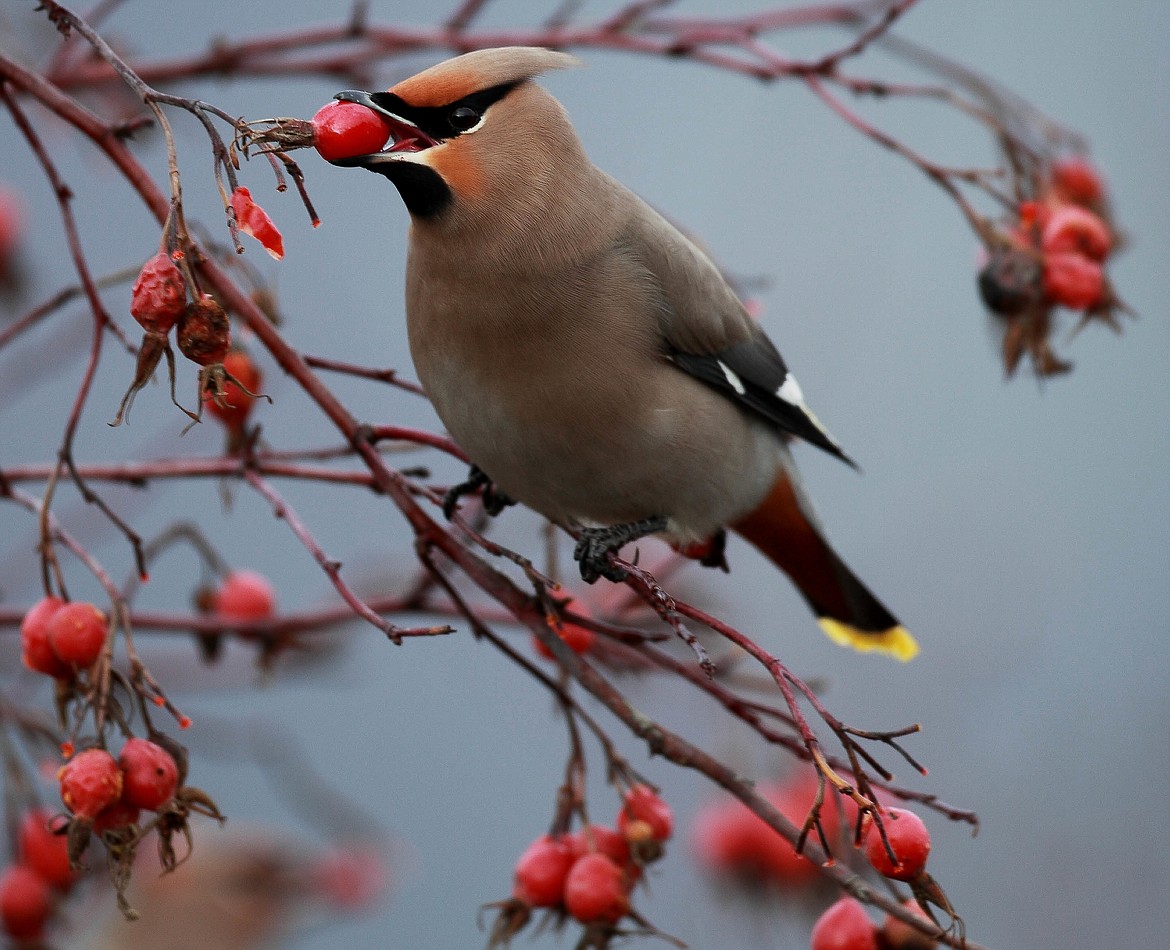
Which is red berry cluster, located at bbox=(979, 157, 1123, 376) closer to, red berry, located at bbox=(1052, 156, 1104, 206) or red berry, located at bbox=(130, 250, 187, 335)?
red berry, located at bbox=(1052, 156, 1104, 206)

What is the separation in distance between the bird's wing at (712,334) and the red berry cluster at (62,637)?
3.83 ft

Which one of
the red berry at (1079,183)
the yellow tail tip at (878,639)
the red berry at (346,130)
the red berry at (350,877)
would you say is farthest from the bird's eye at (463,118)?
the red berry at (350,877)

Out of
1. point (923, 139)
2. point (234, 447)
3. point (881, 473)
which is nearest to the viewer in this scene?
point (234, 447)

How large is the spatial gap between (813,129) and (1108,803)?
239 cm

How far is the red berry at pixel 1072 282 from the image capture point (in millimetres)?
2631

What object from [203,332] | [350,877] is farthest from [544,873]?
[350,877]

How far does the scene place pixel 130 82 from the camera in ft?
4.90

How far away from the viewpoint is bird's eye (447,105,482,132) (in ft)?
7.50

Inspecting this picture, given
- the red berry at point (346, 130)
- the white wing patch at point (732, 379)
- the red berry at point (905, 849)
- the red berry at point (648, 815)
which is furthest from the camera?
the white wing patch at point (732, 379)

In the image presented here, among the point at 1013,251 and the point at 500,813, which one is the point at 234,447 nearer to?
the point at 1013,251

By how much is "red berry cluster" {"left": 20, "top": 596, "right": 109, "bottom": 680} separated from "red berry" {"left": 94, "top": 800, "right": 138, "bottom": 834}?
0.19m

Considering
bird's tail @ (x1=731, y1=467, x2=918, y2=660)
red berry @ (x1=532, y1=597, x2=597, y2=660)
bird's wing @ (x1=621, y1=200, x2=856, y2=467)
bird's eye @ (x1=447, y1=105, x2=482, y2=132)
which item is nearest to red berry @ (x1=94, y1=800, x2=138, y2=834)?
red berry @ (x1=532, y1=597, x2=597, y2=660)

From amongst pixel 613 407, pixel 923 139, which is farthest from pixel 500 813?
pixel 613 407

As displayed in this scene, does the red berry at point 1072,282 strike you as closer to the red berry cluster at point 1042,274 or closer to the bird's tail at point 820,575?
the red berry cluster at point 1042,274
